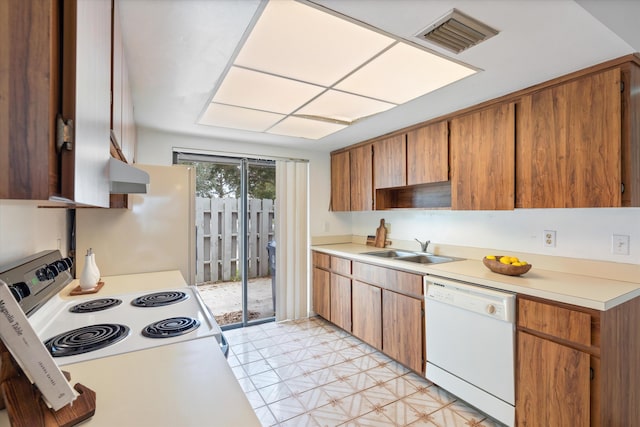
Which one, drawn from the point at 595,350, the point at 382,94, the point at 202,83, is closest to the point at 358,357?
the point at 595,350

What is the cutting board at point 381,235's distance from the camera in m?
3.53

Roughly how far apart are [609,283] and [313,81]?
2111 mm

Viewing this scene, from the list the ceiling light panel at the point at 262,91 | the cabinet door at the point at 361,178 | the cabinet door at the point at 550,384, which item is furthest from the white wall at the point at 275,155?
the cabinet door at the point at 550,384

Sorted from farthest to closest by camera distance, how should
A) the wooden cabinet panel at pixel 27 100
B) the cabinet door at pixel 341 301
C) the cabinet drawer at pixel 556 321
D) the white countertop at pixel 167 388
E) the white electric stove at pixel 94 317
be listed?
the cabinet door at pixel 341 301 → the cabinet drawer at pixel 556 321 → the white electric stove at pixel 94 317 → the white countertop at pixel 167 388 → the wooden cabinet panel at pixel 27 100

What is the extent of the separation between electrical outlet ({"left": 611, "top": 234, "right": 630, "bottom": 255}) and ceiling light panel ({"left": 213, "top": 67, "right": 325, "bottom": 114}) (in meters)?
2.06

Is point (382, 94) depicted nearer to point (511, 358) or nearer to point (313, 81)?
point (313, 81)

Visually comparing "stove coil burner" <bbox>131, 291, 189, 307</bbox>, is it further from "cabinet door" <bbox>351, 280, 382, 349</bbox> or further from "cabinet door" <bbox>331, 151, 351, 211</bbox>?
"cabinet door" <bbox>331, 151, 351, 211</bbox>

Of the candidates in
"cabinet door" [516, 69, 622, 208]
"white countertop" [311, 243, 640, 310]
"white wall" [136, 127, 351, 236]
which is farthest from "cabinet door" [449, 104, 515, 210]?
"white wall" [136, 127, 351, 236]

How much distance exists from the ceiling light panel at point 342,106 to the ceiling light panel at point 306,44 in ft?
1.10

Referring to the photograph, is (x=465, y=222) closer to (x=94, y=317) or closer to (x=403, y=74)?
(x=403, y=74)

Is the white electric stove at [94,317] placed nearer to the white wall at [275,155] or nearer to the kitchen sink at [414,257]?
the white wall at [275,155]

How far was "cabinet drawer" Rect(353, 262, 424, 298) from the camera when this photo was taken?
2367 millimetres

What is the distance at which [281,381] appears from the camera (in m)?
2.38

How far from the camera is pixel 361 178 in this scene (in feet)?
11.5
